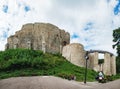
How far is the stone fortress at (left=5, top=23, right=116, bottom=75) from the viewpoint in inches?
2960

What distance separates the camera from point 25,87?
1988 centimetres

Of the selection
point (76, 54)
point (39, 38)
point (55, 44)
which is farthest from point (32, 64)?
point (55, 44)

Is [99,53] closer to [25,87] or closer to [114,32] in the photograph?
[114,32]

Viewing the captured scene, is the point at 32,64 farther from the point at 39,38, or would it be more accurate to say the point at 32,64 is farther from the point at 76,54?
the point at 39,38

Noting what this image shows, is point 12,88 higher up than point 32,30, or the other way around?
point 32,30

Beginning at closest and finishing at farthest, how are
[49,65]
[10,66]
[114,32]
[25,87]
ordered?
[25,87] < [10,66] < [49,65] < [114,32]

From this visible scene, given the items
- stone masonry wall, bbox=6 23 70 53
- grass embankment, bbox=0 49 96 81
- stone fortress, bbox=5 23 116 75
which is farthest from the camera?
stone masonry wall, bbox=6 23 70 53

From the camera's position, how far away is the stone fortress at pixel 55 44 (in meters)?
75.2

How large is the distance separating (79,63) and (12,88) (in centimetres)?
5493

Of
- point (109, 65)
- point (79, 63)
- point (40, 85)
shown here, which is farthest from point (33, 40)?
point (40, 85)

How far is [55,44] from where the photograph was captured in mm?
80062

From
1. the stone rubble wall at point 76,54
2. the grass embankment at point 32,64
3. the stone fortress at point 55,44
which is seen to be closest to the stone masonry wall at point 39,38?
the stone fortress at point 55,44

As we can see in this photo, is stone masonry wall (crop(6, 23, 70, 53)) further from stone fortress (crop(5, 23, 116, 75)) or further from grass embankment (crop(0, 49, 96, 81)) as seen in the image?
grass embankment (crop(0, 49, 96, 81))

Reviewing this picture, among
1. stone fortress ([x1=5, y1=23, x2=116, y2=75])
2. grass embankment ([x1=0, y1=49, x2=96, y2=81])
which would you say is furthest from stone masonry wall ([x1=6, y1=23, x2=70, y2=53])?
grass embankment ([x1=0, y1=49, x2=96, y2=81])
